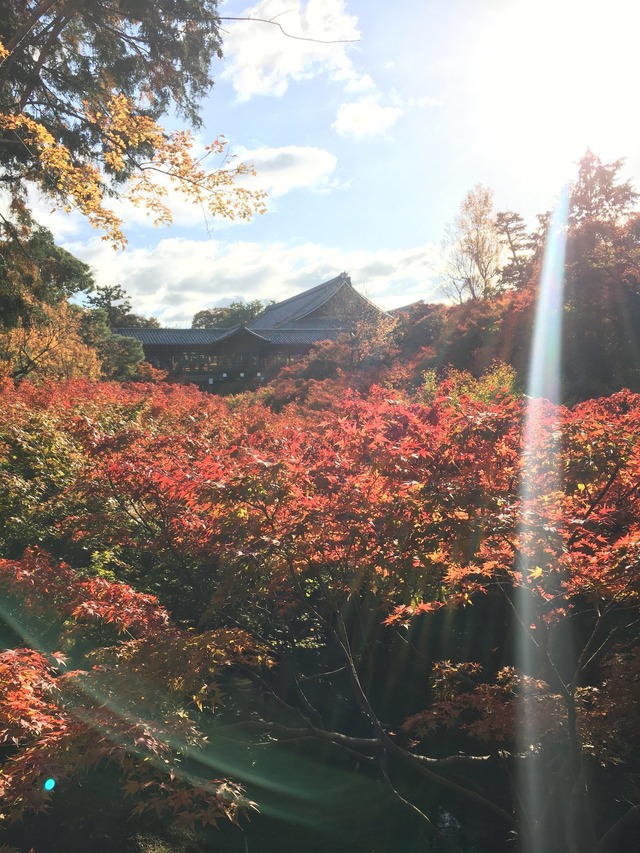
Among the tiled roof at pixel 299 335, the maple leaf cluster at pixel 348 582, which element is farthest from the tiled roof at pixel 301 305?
the maple leaf cluster at pixel 348 582

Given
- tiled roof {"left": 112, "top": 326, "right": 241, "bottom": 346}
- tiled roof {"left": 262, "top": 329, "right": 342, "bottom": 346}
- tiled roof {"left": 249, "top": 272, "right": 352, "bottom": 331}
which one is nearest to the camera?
tiled roof {"left": 112, "top": 326, "right": 241, "bottom": 346}

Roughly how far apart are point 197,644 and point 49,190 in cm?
1001

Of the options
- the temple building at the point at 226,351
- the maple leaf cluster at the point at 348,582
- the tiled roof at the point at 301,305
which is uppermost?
the tiled roof at the point at 301,305

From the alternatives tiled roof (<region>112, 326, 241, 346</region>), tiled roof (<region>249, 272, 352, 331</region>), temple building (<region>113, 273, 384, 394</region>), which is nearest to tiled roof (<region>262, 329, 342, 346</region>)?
temple building (<region>113, 273, 384, 394</region>)

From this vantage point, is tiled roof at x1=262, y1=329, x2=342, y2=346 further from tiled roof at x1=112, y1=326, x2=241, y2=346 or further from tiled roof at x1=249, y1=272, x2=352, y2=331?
tiled roof at x1=112, y1=326, x2=241, y2=346

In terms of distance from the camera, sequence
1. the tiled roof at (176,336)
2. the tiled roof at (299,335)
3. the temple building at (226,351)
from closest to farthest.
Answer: the temple building at (226,351) < the tiled roof at (176,336) < the tiled roof at (299,335)

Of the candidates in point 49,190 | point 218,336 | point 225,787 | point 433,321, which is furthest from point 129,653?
point 218,336

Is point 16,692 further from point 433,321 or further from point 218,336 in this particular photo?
point 218,336

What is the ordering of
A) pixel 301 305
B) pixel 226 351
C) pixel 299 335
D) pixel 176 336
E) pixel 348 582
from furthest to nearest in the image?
pixel 301 305 → pixel 299 335 → pixel 176 336 → pixel 226 351 → pixel 348 582

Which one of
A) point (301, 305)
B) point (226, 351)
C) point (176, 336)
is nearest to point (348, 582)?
point (226, 351)

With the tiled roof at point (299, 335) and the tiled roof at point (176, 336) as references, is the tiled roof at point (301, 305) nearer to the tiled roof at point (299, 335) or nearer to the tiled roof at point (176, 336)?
the tiled roof at point (299, 335)

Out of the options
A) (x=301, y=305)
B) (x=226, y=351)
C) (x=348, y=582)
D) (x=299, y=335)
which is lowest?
(x=348, y=582)

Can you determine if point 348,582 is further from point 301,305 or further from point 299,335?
point 301,305

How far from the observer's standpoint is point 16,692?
102 inches
